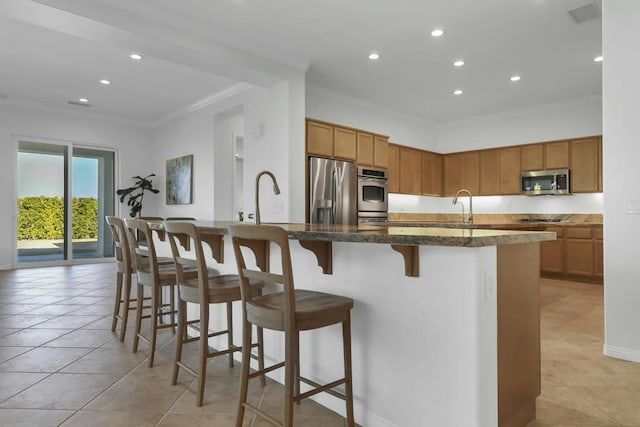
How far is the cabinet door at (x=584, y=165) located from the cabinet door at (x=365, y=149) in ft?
11.1

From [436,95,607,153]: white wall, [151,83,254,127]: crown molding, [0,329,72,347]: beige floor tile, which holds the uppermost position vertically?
[151,83,254,127]: crown molding

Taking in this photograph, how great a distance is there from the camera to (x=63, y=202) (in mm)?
7320

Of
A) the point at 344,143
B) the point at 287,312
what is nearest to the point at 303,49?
the point at 344,143

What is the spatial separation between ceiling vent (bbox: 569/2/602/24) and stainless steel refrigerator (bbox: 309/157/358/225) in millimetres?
3063

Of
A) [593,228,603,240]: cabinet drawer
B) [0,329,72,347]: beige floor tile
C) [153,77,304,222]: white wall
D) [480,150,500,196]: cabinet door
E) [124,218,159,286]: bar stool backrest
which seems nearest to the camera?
[124,218,159,286]: bar stool backrest

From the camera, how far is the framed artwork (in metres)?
7.10

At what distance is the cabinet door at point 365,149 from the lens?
5898mm

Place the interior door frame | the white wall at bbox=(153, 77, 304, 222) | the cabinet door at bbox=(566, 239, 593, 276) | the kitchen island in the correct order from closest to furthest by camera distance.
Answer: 1. the kitchen island
2. the white wall at bbox=(153, 77, 304, 222)
3. the cabinet door at bbox=(566, 239, 593, 276)
4. the interior door frame

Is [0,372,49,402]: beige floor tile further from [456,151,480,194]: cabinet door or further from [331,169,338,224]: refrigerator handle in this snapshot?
[456,151,480,194]: cabinet door

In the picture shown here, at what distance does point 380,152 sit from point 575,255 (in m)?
3.39

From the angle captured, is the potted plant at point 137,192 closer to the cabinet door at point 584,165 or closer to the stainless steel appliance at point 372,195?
the stainless steel appliance at point 372,195

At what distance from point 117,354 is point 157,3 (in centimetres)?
297

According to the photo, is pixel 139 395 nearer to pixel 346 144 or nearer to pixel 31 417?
pixel 31 417

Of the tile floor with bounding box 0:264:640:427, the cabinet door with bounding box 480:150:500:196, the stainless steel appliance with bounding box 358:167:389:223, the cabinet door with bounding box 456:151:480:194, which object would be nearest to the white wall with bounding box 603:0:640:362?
the tile floor with bounding box 0:264:640:427
